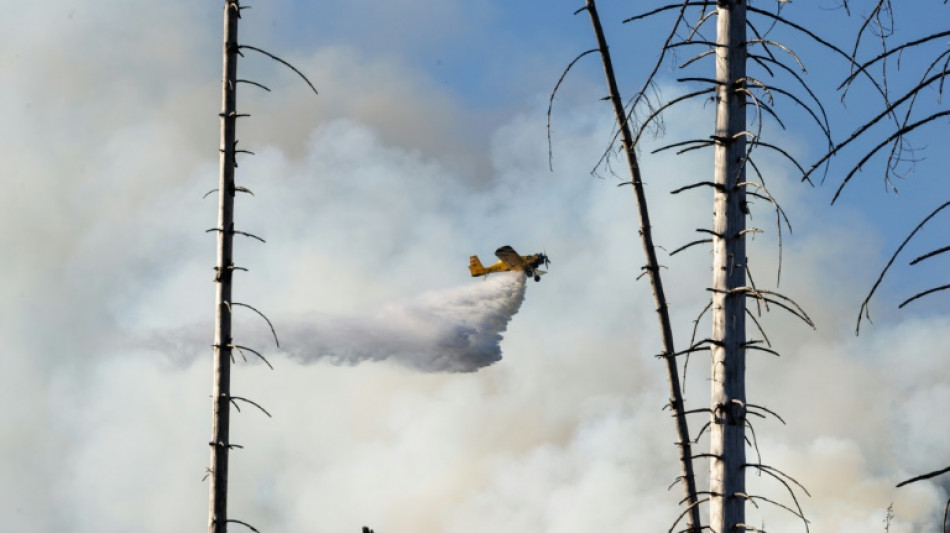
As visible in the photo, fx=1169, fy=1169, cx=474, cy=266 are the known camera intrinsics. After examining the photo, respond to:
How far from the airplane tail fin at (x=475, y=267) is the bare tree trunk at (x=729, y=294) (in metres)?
75.0

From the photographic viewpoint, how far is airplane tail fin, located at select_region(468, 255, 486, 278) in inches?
3351

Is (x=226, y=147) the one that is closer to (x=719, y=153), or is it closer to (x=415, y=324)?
(x=719, y=153)

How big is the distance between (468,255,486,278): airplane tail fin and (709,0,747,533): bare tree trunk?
75.0m

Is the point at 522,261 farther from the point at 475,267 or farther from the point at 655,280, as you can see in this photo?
the point at 655,280

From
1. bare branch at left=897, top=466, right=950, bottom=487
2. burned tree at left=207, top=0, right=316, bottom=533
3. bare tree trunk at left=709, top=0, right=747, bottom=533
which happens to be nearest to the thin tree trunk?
burned tree at left=207, top=0, right=316, bottom=533

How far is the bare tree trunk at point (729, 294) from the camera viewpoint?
31.0 ft

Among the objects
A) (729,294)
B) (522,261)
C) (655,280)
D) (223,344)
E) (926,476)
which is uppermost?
(522,261)

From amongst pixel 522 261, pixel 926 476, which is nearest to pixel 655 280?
pixel 926 476

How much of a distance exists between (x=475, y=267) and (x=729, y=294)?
76.4 m

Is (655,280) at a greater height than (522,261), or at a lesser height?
lesser

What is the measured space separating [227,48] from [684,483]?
29.5 ft

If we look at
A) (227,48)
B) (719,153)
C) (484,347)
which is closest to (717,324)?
(719,153)

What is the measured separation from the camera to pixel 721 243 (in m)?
9.55

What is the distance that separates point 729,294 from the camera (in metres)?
9.47
